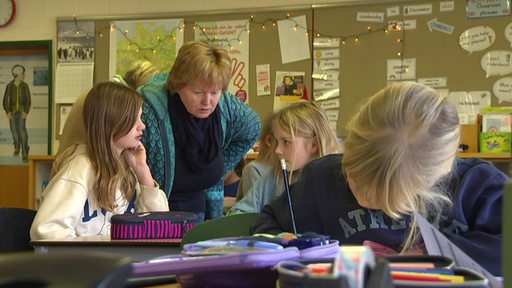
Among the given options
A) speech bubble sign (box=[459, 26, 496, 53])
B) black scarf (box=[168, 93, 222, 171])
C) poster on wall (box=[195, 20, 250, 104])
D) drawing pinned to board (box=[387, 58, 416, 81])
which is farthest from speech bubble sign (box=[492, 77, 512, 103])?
black scarf (box=[168, 93, 222, 171])

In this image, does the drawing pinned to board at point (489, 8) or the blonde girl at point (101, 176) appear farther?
the drawing pinned to board at point (489, 8)

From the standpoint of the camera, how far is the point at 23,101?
17.2 feet

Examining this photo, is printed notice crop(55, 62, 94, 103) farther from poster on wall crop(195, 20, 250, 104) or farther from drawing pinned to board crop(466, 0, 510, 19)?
drawing pinned to board crop(466, 0, 510, 19)

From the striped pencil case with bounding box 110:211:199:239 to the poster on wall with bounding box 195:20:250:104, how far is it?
312 centimetres

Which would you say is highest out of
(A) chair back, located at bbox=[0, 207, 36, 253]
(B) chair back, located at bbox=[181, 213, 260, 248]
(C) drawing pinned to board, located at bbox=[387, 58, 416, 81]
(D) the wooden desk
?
(C) drawing pinned to board, located at bbox=[387, 58, 416, 81]

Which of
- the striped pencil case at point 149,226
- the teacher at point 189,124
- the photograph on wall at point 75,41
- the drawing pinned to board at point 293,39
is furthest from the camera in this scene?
the photograph on wall at point 75,41

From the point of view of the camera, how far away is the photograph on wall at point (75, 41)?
4.96 metres

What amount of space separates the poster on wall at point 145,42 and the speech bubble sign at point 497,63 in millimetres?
2045

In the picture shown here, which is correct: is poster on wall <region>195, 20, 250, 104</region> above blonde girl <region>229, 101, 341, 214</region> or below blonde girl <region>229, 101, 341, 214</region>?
above

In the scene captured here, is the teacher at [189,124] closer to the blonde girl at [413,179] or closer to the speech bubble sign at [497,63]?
the blonde girl at [413,179]

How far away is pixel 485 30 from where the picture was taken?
4.21m

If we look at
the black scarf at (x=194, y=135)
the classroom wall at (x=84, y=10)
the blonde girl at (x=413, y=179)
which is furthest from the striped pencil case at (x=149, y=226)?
the classroom wall at (x=84, y=10)

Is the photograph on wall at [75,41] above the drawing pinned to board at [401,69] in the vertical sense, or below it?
above

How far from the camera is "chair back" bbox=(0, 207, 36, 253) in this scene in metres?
1.70
